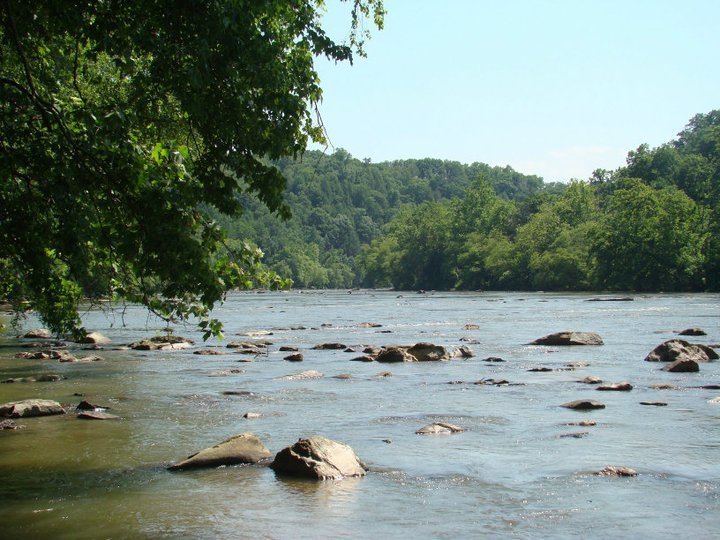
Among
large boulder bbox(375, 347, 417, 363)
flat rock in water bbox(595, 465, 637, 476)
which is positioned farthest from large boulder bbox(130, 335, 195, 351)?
flat rock in water bbox(595, 465, 637, 476)

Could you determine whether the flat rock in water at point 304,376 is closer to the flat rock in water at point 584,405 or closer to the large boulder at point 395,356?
the large boulder at point 395,356

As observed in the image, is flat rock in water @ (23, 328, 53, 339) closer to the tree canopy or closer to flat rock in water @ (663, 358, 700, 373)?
flat rock in water @ (663, 358, 700, 373)

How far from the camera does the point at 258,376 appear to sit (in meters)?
22.7

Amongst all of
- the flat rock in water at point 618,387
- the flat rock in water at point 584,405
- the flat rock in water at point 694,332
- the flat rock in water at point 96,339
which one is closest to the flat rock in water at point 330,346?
the flat rock in water at point 96,339

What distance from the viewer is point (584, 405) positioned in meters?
16.6

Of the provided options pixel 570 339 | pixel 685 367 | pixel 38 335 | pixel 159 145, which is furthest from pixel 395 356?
pixel 38 335

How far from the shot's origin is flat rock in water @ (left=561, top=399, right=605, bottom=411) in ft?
54.1

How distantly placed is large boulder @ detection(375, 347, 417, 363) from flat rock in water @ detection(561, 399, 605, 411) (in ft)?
31.6

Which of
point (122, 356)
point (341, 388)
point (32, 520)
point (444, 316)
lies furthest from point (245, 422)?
point (444, 316)

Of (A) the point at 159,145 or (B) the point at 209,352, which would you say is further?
(B) the point at 209,352

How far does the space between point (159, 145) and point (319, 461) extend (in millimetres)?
4760

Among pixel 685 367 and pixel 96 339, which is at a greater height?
pixel 685 367

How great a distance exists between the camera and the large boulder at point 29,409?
50.7 feet

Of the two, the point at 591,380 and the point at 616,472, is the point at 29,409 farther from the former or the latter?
the point at 591,380
